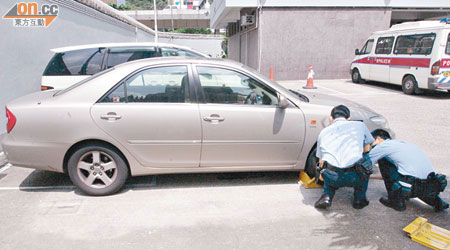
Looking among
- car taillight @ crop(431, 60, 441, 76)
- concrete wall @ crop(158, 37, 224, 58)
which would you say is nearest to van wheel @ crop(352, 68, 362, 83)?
car taillight @ crop(431, 60, 441, 76)

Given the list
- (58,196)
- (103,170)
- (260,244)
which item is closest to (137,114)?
(103,170)

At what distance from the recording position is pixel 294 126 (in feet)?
13.5

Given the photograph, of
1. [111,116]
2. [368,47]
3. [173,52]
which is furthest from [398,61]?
[111,116]

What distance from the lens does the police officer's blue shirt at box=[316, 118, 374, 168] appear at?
11.7 ft

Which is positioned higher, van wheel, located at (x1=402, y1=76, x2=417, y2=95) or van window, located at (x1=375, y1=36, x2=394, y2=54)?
van window, located at (x1=375, y1=36, x2=394, y2=54)

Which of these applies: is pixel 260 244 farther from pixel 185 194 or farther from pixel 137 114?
pixel 137 114

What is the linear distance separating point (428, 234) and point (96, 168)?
3610mm

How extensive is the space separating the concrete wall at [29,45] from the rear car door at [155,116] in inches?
149

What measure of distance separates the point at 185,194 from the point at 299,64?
14.4m

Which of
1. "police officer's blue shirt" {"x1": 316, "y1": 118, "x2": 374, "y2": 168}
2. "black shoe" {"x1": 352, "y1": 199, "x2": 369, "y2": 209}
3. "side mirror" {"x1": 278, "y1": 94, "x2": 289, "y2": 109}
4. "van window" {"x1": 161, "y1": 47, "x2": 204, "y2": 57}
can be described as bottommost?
"black shoe" {"x1": 352, "y1": 199, "x2": 369, "y2": 209}

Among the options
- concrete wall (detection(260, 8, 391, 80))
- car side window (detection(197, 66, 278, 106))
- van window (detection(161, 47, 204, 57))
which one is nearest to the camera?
car side window (detection(197, 66, 278, 106))

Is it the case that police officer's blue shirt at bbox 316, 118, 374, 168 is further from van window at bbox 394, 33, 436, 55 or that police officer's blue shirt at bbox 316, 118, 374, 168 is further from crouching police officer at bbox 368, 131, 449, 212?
van window at bbox 394, 33, 436, 55

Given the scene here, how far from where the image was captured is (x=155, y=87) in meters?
4.02

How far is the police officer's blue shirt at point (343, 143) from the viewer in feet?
11.7
